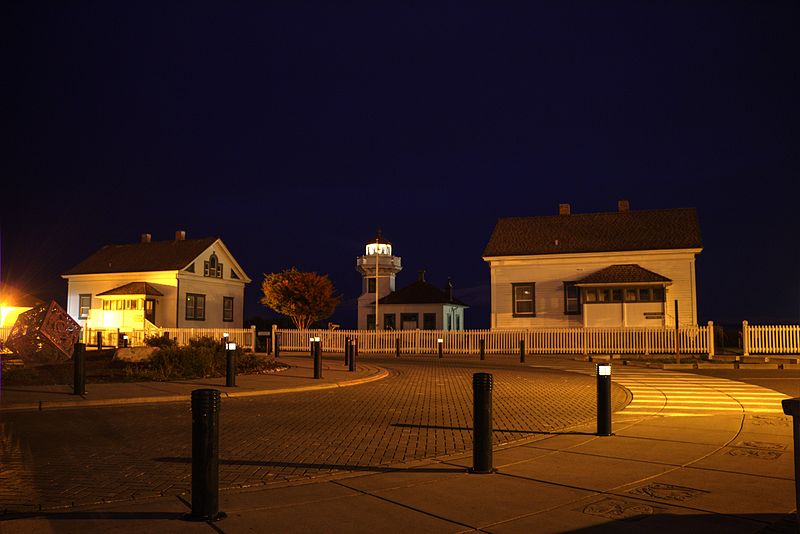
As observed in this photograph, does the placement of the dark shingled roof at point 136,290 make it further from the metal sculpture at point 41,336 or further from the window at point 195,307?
the metal sculpture at point 41,336

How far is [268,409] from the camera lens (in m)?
12.9

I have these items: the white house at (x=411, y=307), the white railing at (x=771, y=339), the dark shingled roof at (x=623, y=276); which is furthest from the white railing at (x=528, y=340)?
the white house at (x=411, y=307)

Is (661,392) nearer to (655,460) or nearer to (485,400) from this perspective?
(655,460)

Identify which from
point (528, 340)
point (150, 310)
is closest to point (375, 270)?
point (150, 310)

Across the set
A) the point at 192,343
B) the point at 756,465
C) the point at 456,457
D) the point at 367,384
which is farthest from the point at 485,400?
the point at 192,343

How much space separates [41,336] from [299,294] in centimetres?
2897

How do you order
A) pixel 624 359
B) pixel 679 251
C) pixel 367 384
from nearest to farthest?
1. pixel 367 384
2. pixel 624 359
3. pixel 679 251

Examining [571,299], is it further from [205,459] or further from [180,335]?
[205,459]

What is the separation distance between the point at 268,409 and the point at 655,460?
721cm

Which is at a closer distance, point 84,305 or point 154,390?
point 154,390

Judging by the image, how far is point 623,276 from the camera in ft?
115

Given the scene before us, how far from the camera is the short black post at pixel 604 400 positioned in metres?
9.64

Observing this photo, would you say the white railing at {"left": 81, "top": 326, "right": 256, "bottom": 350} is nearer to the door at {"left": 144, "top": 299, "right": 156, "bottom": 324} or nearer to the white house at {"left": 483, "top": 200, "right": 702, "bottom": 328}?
Answer: the door at {"left": 144, "top": 299, "right": 156, "bottom": 324}

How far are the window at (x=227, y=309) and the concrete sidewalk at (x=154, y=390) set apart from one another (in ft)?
111
